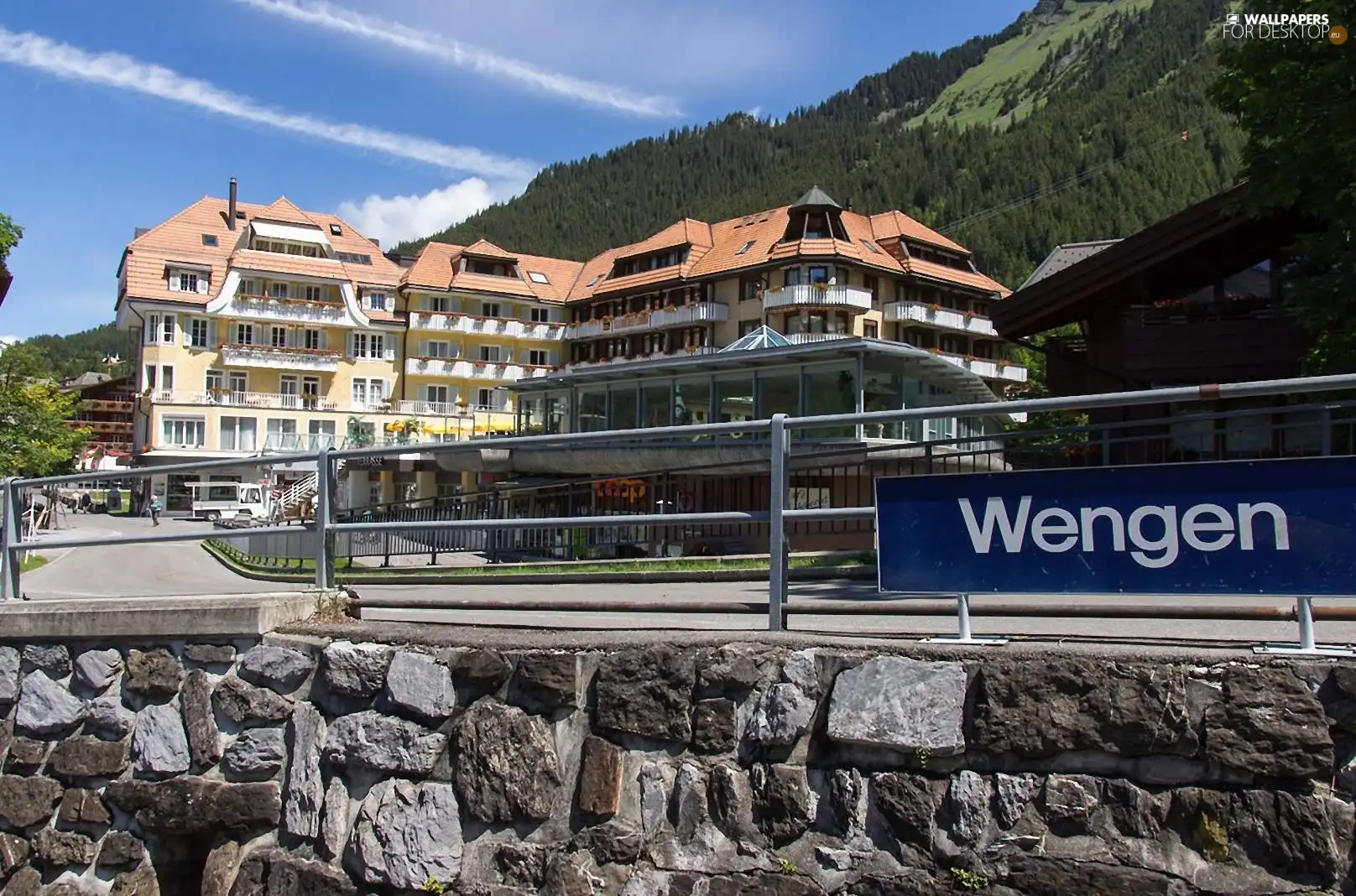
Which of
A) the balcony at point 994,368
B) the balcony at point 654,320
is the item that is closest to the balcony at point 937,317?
the balcony at point 994,368

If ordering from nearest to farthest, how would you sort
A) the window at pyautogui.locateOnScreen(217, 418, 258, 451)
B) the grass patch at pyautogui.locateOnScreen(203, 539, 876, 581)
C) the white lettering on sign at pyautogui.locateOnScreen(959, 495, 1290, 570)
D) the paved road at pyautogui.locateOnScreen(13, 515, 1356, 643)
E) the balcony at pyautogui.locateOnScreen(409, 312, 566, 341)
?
1. the white lettering on sign at pyautogui.locateOnScreen(959, 495, 1290, 570)
2. the paved road at pyautogui.locateOnScreen(13, 515, 1356, 643)
3. the grass patch at pyautogui.locateOnScreen(203, 539, 876, 581)
4. the window at pyautogui.locateOnScreen(217, 418, 258, 451)
5. the balcony at pyautogui.locateOnScreen(409, 312, 566, 341)

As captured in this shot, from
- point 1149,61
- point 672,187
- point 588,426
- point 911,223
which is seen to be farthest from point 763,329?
point 1149,61

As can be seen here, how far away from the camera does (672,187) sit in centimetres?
16675

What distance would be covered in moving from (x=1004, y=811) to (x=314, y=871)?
117 inches

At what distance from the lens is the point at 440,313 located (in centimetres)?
7800

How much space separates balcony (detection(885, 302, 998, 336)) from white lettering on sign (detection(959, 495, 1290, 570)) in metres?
67.2

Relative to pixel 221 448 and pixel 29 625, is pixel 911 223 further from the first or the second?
pixel 29 625

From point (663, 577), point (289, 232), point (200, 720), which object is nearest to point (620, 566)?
point (663, 577)

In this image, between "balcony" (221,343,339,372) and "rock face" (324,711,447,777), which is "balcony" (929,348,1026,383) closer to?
"balcony" (221,343,339,372)

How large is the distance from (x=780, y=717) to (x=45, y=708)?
4.10 metres

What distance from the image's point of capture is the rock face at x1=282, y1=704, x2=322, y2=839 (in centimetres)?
503

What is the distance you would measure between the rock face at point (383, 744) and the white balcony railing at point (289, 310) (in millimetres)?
71946

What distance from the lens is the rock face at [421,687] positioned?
485cm

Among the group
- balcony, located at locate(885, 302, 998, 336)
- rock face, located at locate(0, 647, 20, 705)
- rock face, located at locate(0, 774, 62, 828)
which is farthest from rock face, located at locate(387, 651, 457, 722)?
balcony, located at locate(885, 302, 998, 336)
